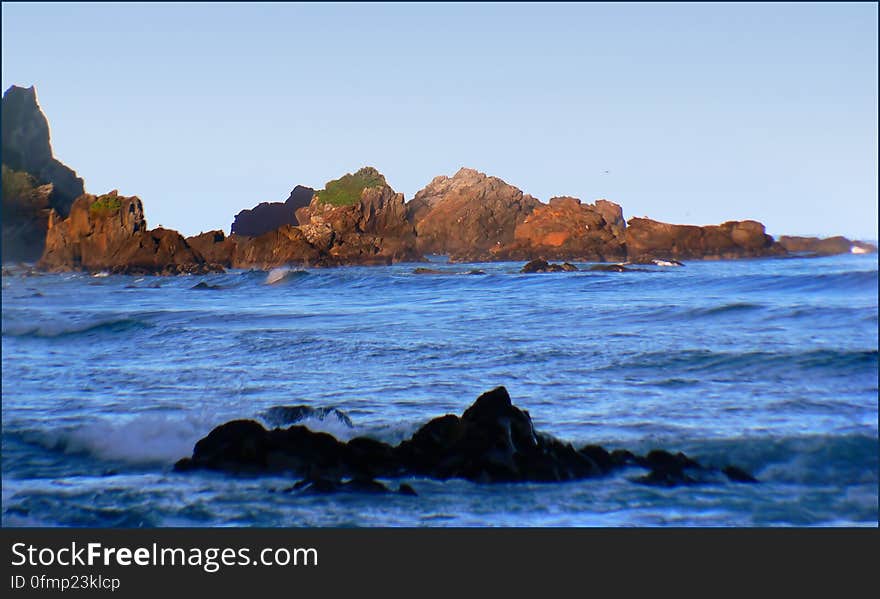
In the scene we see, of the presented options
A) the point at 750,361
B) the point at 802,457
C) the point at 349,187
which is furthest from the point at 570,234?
the point at 802,457

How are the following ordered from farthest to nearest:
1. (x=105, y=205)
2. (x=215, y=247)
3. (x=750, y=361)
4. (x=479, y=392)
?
1. (x=215, y=247)
2. (x=105, y=205)
3. (x=750, y=361)
4. (x=479, y=392)

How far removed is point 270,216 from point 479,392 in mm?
34351

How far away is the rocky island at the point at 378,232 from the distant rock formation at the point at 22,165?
251 cm

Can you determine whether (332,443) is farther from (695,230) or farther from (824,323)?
(695,230)

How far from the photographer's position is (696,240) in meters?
27.8

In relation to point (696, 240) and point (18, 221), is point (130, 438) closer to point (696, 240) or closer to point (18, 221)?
point (18, 221)

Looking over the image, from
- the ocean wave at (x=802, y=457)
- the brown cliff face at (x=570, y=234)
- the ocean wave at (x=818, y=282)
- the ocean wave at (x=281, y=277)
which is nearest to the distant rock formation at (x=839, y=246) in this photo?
the ocean wave at (x=818, y=282)

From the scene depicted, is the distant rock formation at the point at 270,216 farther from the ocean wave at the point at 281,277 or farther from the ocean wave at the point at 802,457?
the ocean wave at the point at 802,457

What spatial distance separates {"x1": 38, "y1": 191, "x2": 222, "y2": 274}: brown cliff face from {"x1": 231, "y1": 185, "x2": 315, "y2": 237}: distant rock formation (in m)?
2.17

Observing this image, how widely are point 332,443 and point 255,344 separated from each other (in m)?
5.18

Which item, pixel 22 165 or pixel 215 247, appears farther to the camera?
pixel 215 247

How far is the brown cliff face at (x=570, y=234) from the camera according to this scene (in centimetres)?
3525
